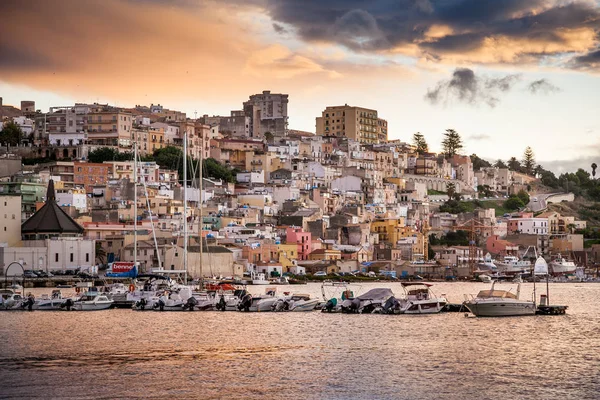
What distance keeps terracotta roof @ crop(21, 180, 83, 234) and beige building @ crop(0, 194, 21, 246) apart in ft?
2.16

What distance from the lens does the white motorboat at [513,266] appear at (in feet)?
377

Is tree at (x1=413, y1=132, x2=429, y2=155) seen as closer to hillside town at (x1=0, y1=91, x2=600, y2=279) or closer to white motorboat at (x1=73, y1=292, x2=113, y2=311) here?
hillside town at (x1=0, y1=91, x2=600, y2=279)

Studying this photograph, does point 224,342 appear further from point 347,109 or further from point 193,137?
point 347,109

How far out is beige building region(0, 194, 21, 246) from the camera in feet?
266

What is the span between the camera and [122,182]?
101 m

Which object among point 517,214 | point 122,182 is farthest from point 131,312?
point 517,214

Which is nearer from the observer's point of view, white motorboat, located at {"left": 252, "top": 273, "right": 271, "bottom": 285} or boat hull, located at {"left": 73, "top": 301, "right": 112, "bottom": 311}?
boat hull, located at {"left": 73, "top": 301, "right": 112, "bottom": 311}

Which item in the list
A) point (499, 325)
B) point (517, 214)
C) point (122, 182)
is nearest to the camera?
point (499, 325)

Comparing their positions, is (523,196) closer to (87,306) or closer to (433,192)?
(433,192)

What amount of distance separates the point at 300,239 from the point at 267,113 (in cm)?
6829

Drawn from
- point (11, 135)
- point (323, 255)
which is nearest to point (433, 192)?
point (323, 255)

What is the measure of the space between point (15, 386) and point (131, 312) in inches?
1041

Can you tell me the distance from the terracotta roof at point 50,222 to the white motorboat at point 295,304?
31049 mm

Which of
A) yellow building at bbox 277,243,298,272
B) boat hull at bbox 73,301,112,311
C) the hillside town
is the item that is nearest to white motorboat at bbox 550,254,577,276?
the hillside town
